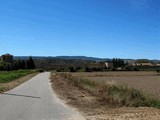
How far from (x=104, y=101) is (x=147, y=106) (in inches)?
117

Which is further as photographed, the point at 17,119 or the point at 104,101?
the point at 104,101

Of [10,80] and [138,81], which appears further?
[138,81]

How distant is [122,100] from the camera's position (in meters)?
17.1

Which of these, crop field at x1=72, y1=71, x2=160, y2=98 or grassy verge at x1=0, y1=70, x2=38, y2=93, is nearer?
crop field at x1=72, y1=71, x2=160, y2=98

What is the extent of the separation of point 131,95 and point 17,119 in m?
8.00

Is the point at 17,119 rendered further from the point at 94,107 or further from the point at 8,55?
the point at 8,55

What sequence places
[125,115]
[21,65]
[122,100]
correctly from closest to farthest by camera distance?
[125,115], [122,100], [21,65]

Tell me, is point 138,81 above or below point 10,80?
below

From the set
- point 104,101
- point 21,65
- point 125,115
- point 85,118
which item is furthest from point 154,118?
point 21,65

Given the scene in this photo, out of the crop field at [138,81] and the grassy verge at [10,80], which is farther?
the grassy verge at [10,80]

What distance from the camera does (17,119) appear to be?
11742 millimetres

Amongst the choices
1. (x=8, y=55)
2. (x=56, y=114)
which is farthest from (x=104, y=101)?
(x=8, y=55)

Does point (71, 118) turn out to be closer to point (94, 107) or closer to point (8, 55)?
point (94, 107)

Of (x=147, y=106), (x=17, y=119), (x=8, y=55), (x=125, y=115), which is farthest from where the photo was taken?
(x=8, y=55)
